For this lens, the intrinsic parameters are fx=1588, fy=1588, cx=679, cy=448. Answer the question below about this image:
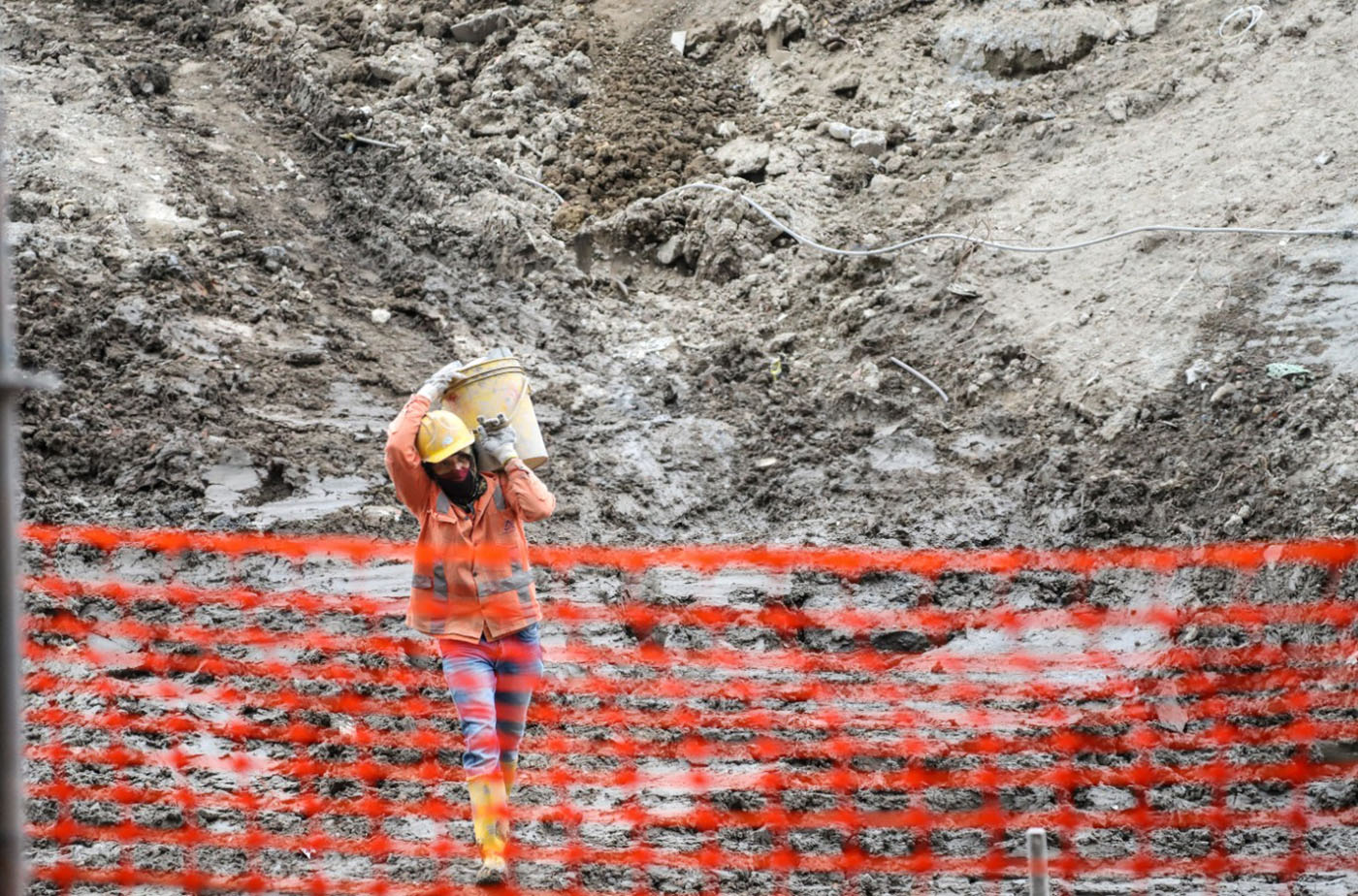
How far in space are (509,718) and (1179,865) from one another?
2.39 meters

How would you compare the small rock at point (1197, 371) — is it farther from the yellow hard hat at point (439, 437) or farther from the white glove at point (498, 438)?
the yellow hard hat at point (439, 437)

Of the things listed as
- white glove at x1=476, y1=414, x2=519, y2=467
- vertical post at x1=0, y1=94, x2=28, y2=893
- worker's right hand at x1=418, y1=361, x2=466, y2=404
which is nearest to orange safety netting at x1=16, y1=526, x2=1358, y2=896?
white glove at x1=476, y1=414, x2=519, y2=467

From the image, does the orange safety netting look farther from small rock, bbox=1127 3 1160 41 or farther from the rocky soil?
small rock, bbox=1127 3 1160 41

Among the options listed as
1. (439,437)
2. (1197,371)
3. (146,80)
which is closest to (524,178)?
(146,80)

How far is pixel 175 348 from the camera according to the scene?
32.0ft

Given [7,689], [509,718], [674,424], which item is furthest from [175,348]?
[7,689]

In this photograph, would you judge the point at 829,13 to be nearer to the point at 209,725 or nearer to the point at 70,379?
the point at 70,379

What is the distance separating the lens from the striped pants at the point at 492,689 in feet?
17.4

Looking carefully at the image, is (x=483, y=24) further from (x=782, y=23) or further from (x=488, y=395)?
(x=488, y=395)

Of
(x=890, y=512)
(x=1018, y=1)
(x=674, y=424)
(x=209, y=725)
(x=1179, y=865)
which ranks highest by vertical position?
(x=1018, y=1)

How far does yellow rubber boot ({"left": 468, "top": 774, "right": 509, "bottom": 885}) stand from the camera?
5.29m

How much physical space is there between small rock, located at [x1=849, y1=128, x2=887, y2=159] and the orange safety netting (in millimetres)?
4352

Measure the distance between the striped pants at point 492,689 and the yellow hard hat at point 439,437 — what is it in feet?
2.08

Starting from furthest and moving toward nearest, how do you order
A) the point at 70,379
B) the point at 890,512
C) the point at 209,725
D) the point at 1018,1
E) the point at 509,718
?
the point at 1018,1 < the point at 70,379 < the point at 890,512 < the point at 209,725 < the point at 509,718
